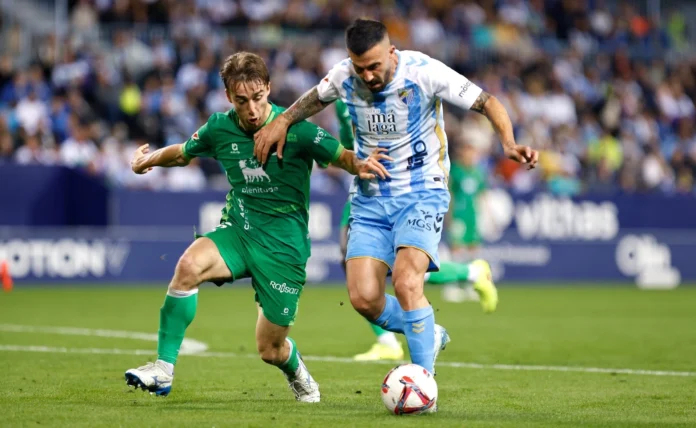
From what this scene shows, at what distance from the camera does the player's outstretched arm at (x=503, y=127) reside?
6.73m

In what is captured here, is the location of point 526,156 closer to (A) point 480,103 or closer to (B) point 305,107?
(A) point 480,103

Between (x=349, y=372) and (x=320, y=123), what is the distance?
13.7 meters

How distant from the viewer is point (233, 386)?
26.5 feet

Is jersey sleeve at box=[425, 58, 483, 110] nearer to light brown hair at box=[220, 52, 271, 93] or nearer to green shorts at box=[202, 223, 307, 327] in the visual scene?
light brown hair at box=[220, 52, 271, 93]

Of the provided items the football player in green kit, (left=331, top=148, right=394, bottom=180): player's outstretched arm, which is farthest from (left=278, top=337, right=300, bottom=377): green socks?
the football player in green kit

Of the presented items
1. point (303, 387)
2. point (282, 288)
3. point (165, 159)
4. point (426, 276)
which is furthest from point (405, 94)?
point (426, 276)

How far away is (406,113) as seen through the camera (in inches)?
289

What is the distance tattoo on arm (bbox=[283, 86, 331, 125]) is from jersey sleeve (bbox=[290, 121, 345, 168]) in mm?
52

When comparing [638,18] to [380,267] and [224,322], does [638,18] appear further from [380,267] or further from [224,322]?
[380,267]

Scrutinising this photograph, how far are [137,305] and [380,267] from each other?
9.27 meters

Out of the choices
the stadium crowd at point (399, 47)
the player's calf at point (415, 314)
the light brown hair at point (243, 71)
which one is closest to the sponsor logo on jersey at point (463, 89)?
the player's calf at point (415, 314)

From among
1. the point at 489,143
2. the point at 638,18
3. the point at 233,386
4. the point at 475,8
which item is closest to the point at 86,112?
the point at 489,143

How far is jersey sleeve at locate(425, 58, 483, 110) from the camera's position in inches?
283

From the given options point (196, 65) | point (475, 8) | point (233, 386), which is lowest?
point (233, 386)
